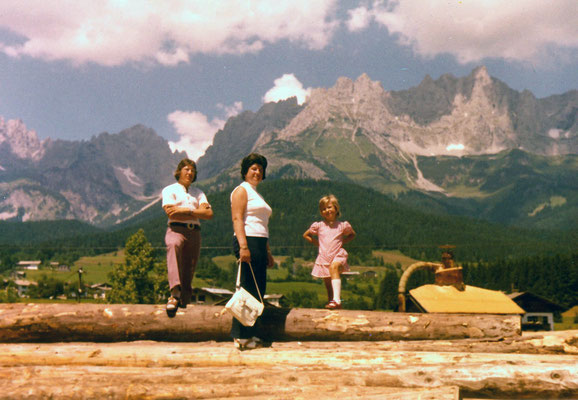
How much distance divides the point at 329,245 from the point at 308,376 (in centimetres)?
345

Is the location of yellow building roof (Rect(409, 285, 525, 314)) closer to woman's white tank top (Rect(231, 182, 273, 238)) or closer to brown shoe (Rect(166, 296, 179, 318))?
woman's white tank top (Rect(231, 182, 273, 238))

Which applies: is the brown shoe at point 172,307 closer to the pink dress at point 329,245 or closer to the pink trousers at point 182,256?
the pink trousers at point 182,256

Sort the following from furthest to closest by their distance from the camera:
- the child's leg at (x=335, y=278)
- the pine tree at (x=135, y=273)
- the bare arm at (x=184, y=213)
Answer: the pine tree at (x=135, y=273) < the child's leg at (x=335, y=278) < the bare arm at (x=184, y=213)

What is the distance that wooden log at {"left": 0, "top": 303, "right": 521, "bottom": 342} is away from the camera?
22.3ft

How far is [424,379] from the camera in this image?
5117 millimetres

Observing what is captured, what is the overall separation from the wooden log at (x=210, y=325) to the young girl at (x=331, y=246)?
0.96m

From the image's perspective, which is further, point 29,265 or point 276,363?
point 29,265

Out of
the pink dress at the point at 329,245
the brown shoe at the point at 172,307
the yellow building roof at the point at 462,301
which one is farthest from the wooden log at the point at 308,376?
the pink dress at the point at 329,245

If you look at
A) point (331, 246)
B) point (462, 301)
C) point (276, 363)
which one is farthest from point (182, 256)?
point (462, 301)

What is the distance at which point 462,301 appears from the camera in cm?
734

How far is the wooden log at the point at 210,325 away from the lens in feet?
22.3

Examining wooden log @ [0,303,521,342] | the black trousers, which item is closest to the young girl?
wooden log @ [0,303,521,342]

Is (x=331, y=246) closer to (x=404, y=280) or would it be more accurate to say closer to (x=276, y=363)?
(x=404, y=280)

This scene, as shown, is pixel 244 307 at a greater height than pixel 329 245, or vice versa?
pixel 329 245
